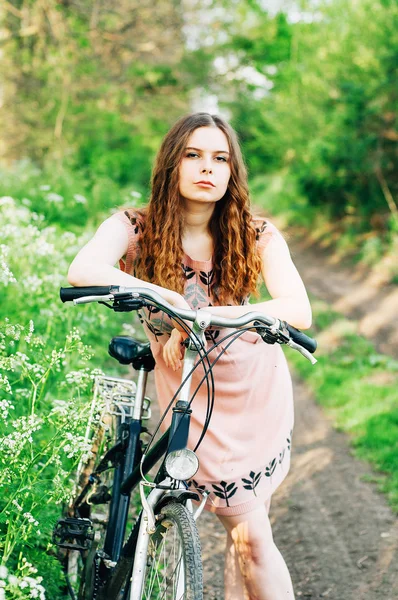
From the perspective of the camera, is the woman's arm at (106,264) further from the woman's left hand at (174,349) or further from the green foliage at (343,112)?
the green foliage at (343,112)

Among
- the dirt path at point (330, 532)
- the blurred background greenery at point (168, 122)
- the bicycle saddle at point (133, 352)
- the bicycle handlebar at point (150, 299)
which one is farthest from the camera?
the blurred background greenery at point (168, 122)

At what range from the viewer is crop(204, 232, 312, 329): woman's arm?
2445 millimetres

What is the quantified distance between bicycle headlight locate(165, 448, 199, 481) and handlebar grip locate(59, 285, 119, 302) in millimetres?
522

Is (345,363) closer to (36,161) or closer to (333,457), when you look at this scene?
(333,457)

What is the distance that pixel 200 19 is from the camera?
20.4 m

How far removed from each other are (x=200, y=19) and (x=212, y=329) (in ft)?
63.7

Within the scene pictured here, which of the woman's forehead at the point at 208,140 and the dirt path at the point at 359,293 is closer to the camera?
the woman's forehead at the point at 208,140

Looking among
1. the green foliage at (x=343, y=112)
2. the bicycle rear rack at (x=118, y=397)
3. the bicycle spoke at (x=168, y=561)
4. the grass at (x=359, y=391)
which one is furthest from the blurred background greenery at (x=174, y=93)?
the bicycle spoke at (x=168, y=561)

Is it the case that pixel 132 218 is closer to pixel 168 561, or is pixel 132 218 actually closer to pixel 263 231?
pixel 263 231

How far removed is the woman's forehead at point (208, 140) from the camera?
284 cm

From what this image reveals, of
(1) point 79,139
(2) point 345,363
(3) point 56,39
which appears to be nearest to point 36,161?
(1) point 79,139

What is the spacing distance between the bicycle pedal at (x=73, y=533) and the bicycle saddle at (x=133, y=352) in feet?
2.41

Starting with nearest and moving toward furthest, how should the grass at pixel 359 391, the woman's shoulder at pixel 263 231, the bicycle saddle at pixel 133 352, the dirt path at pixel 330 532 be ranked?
the woman's shoulder at pixel 263 231 < the bicycle saddle at pixel 133 352 < the dirt path at pixel 330 532 < the grass at pixel 359 391

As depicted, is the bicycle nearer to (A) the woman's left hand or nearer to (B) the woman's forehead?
(A) the woman's left hand
